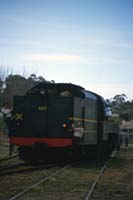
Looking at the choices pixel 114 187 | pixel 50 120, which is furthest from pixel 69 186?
pixel 50 120

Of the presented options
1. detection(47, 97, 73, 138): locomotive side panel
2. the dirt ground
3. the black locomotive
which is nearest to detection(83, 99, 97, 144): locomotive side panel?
the black locomotive

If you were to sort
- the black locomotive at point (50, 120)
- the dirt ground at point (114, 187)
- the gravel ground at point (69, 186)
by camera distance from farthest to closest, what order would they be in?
the black locomotive at point (50, 120), the dirt ground at point (114, 187), the gravel ground at point (69, 186)

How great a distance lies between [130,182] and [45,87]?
686 centimetres

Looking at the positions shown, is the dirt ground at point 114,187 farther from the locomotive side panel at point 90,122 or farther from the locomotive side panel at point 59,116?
the locomotive side panel at point 90,122

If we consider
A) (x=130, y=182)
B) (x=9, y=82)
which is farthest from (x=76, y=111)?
(x=9, y=82)

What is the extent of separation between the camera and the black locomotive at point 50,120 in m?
17.5

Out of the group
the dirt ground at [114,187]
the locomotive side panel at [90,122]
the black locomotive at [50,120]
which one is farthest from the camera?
the locomotive side panel at [90,122]

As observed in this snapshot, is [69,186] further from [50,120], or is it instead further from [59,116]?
[50,120]

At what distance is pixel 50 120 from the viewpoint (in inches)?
705

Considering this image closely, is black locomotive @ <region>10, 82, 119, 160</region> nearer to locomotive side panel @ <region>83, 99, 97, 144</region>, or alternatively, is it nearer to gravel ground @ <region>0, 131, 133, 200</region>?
locomotive side panel @ <region>83, 99, 97, 144</region>

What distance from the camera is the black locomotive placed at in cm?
1748

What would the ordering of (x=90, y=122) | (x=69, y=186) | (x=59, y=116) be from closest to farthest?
(x=69, y=186)
(x=59, y=116)
(x=90, y=122)

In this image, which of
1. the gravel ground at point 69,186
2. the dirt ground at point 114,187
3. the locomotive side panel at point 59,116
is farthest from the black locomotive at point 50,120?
the dirt ground at point 114,187

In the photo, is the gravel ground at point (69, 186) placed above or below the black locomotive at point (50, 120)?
below
